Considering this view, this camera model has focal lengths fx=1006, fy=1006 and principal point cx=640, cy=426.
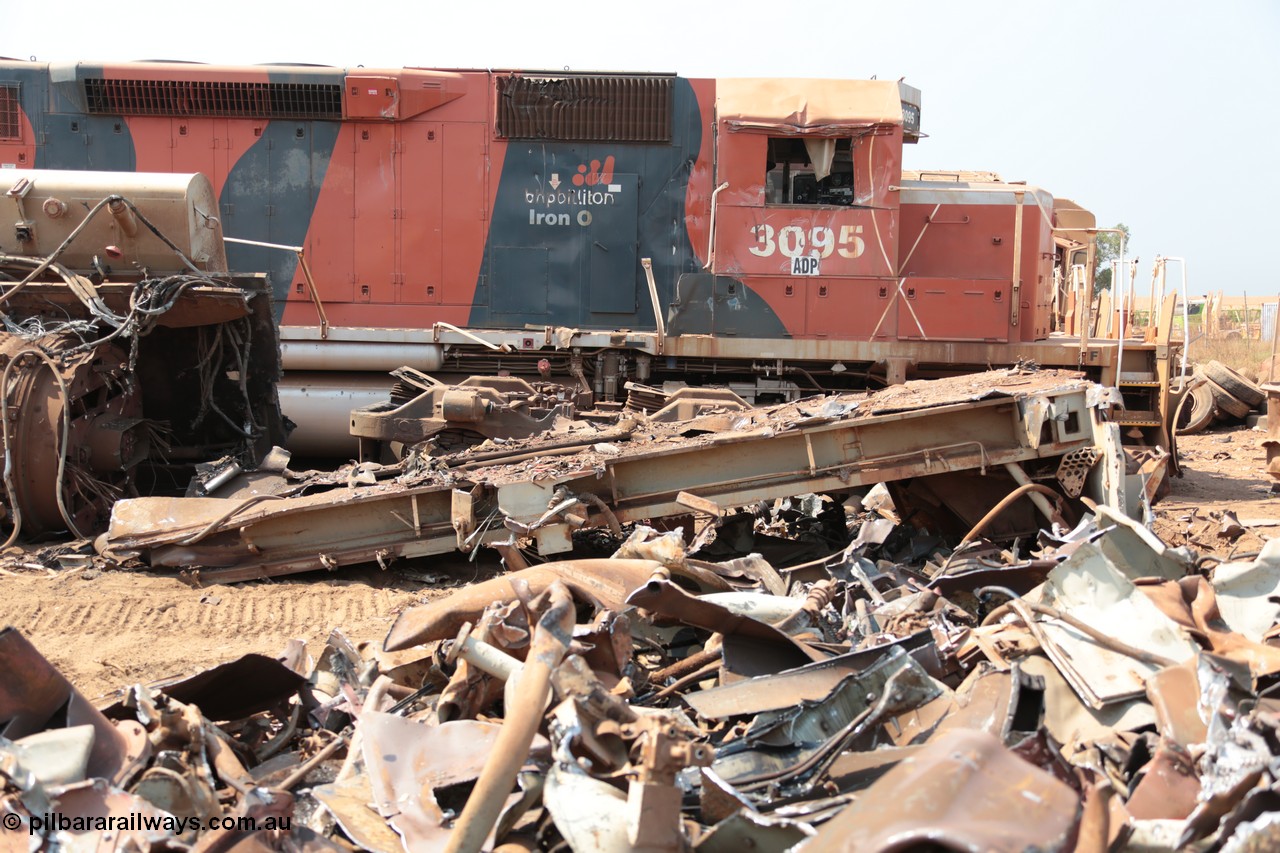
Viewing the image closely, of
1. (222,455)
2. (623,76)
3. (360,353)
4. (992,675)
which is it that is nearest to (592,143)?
(623,76)

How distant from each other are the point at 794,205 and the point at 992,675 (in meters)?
7.46

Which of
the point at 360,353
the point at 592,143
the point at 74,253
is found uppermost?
the point at 592,143

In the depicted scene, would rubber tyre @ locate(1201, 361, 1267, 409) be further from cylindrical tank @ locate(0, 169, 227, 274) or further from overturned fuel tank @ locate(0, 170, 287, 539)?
cylindrical tank @ locate(0, 169, 227, 274)

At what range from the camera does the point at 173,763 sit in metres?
2.88

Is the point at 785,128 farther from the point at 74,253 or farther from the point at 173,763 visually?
the point at 173,763

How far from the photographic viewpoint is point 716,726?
11.2 feet

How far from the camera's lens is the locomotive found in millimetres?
10102

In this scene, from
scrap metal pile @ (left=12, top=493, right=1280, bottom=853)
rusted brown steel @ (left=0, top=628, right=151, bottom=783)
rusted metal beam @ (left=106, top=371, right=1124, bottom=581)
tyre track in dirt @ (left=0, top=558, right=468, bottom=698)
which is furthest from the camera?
rusted metal beam @ (left=106, top=371, right=1124, bottom=581)

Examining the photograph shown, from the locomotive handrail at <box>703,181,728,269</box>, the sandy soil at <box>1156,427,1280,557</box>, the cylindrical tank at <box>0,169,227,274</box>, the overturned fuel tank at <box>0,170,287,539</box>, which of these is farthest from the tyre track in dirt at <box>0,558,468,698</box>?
the locomotive handrail at <box>703,181,728,269</box>

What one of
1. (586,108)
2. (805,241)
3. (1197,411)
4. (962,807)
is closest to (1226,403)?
(1197,411)

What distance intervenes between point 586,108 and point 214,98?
3.84m

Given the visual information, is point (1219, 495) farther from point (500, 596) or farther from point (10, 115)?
point (10, 115)

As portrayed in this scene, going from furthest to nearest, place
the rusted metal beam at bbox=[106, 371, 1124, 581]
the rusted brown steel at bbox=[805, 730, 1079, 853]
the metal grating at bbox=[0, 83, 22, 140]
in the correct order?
the metal grating at bbox=[0, 83, 22, 140] → the rusted metal beam at bbox=[106, 371, 1124, 581] → the rusted brown steel at bbox=[805, 730, 1079, 853]

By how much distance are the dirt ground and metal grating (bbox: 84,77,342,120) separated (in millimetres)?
5730
